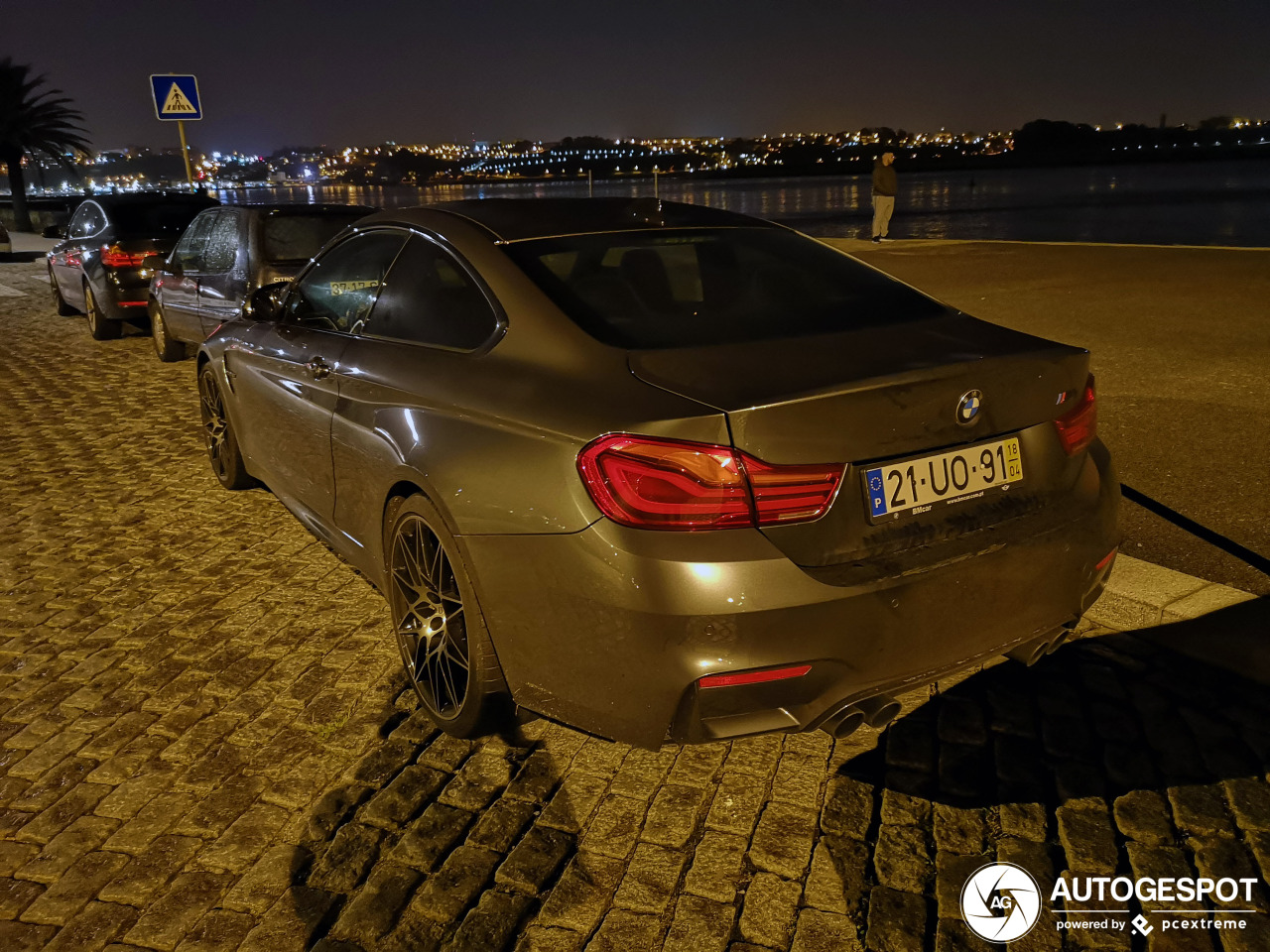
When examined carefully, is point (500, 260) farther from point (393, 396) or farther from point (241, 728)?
point (241, 728)

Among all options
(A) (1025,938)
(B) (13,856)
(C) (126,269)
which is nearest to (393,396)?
(B) (13,856)

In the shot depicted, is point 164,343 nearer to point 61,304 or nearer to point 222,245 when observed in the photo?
point 222,245

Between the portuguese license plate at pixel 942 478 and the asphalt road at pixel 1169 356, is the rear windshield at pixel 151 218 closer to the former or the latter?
the asphalt road at pixel 1169 356

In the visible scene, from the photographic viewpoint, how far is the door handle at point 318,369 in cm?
361

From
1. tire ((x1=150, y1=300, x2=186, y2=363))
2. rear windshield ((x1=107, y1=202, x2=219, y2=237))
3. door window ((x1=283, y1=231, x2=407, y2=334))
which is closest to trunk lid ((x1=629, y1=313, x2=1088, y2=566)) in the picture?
door window ((x1=283, y1=231, x2=407, y2=334))

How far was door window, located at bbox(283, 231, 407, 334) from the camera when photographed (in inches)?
144

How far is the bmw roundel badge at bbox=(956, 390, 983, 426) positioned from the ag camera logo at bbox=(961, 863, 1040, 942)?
3.68 feet

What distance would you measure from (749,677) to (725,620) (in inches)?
6.2

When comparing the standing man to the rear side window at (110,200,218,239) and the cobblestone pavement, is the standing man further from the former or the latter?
the cobblestone pavement

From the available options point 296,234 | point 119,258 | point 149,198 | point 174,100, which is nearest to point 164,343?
point 119,258

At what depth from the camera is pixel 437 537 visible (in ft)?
9.55

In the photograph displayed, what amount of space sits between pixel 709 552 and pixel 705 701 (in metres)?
0.36

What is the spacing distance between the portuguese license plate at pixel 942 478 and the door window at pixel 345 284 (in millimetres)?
2078

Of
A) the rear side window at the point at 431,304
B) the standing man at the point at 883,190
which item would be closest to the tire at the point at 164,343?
the rear side window at the point at 431,304
